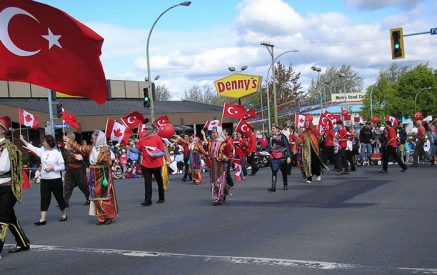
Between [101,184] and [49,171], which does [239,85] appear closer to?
[49,171]

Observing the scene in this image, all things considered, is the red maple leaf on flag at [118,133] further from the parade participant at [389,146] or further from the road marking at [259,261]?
the parade participant at [389,146]

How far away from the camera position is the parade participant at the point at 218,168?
1213cm

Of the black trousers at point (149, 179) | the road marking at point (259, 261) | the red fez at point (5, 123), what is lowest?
the road marking at point (259, 261)

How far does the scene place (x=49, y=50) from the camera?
247 inches

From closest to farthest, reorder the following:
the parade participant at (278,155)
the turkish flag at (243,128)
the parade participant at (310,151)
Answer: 1. the parade participant at (278,155)
2. the parade participant at (310,151)
3. the turkish flag at (243,128)

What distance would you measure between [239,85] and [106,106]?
11.0m

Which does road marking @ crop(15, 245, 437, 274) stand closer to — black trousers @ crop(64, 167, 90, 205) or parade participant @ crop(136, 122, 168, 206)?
parade participant @ crop(136, 122, 168, 206)

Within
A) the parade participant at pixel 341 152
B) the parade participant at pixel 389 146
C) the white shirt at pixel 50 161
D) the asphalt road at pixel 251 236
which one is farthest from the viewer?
the parade participant at pixel 341 152

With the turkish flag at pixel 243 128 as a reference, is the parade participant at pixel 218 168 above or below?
below

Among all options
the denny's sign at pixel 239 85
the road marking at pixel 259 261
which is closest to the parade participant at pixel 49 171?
the road marking at pixel 259 261

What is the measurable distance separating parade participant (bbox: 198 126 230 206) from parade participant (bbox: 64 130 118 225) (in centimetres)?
261

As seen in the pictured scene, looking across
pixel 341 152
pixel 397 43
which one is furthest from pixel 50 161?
pixel 397 43

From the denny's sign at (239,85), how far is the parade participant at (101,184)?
102ft

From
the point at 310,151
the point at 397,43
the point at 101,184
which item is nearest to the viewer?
the point at 101,184
